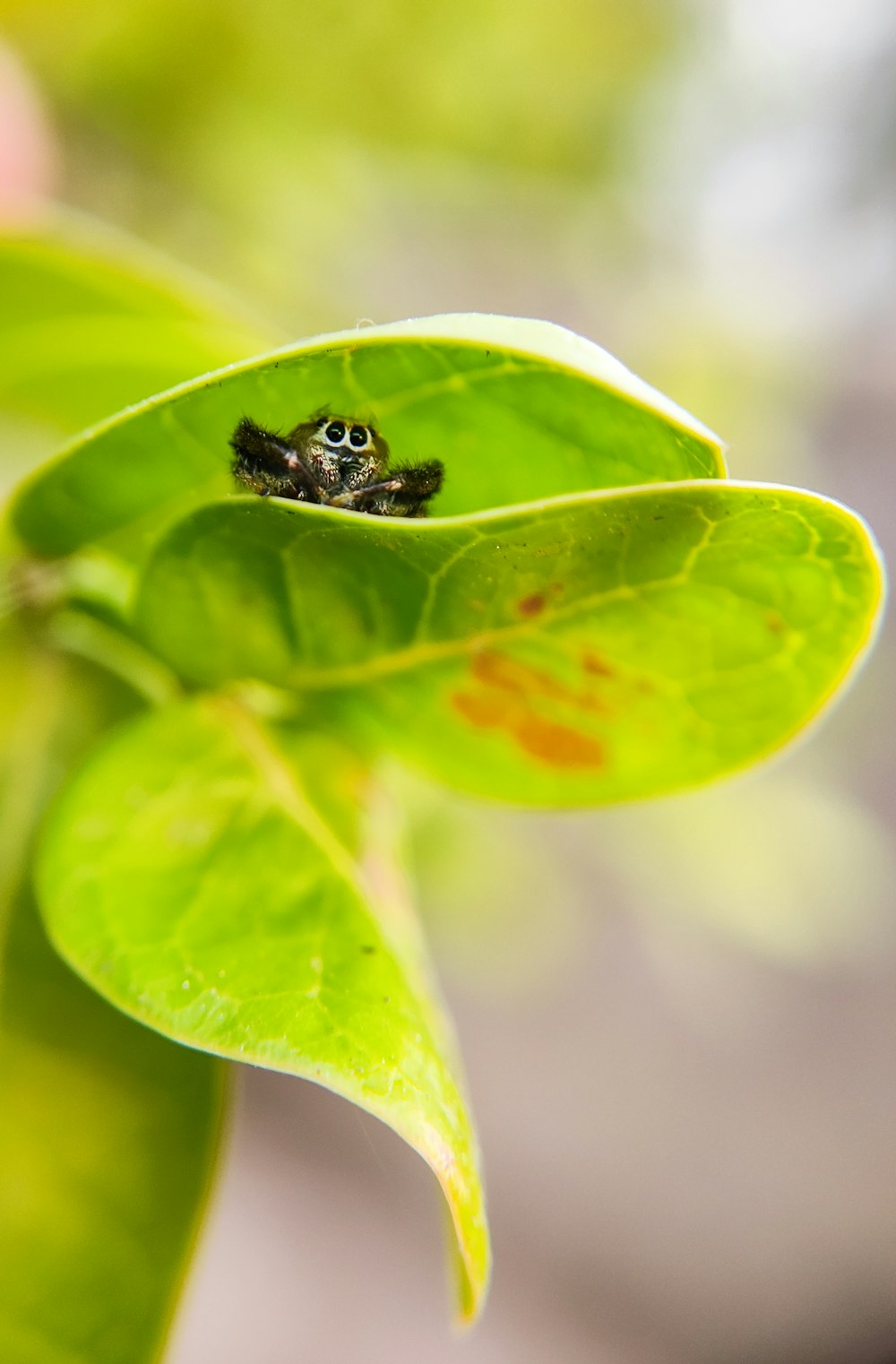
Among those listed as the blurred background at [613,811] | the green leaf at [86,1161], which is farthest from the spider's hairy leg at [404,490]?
the blurred background at [613,811]

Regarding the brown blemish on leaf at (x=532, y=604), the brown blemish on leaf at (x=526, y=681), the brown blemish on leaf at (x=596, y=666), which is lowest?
the brown blemish on leaf at (x=526, y=681)

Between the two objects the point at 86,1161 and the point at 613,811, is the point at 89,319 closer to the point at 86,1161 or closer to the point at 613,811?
the point at 86,1161

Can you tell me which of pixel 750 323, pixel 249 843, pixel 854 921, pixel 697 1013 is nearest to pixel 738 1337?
pixel 697 1013

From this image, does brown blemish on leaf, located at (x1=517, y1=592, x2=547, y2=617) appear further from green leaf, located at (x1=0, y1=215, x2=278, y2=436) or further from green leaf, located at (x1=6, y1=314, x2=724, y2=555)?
green leaf, located at (x1=0, y1=215, x2=278, y2=436)

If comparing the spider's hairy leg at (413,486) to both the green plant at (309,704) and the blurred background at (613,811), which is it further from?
the blurred background at (613,811)

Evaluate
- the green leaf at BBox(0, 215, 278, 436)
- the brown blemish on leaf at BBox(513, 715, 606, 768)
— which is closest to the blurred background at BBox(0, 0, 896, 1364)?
the green leaf at BBox(0, 215, 278, 436)

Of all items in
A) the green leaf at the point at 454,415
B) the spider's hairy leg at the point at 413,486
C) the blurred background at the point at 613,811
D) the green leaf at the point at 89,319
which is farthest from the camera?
the blurred background at the point at 613,811

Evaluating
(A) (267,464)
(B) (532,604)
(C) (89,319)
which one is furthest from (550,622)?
(C) (89,319)
